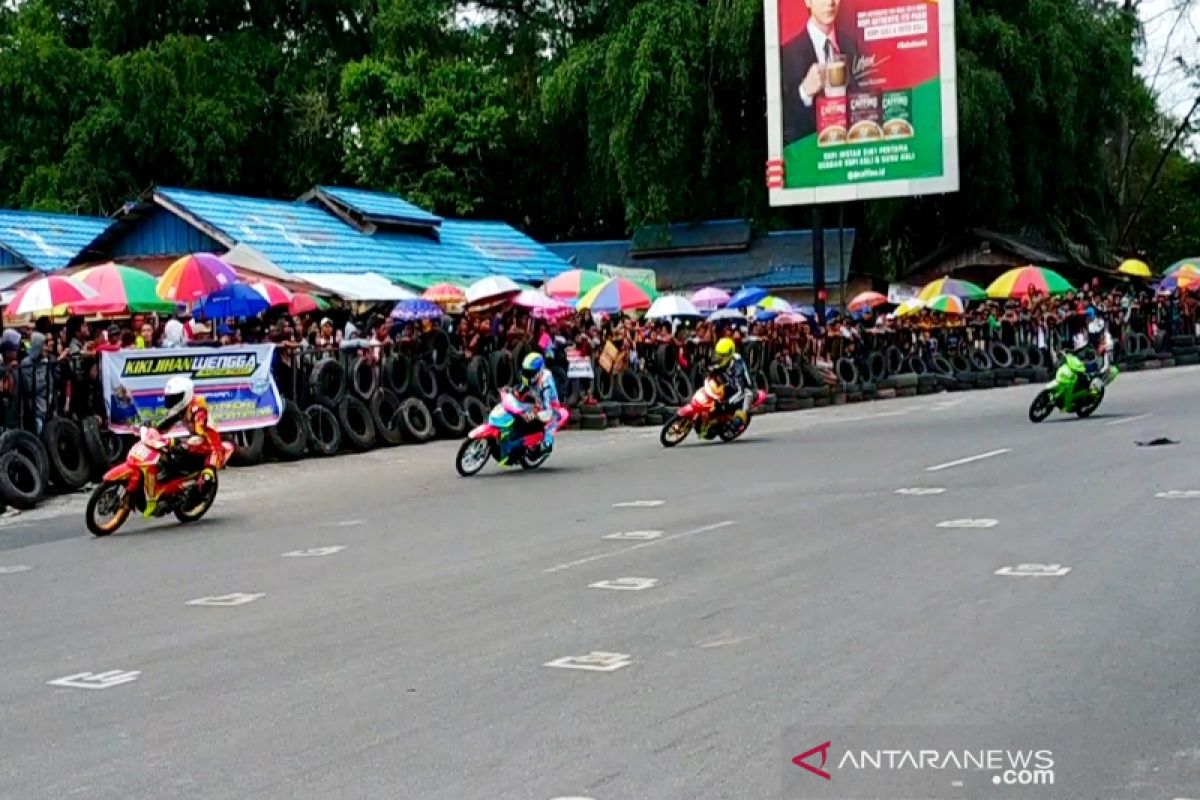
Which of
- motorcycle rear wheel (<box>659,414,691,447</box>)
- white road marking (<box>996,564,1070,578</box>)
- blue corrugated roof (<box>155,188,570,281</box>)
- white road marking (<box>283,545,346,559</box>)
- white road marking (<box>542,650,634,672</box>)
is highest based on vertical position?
blue corrugated roof (<box>155,188,570,281</box>)

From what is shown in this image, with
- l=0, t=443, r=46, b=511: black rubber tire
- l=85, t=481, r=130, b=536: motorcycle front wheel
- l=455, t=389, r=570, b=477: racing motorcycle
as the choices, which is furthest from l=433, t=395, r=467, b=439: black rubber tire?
l=85, t=481, r=130, b=536: motorcycle front wheel

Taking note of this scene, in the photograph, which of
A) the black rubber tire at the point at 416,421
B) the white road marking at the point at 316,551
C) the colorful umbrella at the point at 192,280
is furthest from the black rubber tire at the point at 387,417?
the white road marking at the point at 316,551

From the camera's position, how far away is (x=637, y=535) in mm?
13000

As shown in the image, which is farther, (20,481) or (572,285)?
(572,285)

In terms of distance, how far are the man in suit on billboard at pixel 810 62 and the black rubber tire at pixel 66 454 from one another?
20750 mm

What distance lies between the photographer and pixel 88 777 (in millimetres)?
6195

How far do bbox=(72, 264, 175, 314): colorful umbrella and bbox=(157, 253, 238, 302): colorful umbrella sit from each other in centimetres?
21

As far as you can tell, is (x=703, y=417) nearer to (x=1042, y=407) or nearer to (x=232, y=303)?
(x=1042, y=407)

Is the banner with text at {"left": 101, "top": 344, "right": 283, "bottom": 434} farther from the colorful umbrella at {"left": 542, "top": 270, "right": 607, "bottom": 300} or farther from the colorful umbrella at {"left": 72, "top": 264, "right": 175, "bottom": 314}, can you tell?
the colorful umbrella at {"left": 542, "top": 270, "right": 607, "bottom": 300}

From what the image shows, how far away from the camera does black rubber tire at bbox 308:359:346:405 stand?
22.4m

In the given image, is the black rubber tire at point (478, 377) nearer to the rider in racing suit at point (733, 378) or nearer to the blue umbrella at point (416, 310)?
the blue umbrella at point (416, 310)

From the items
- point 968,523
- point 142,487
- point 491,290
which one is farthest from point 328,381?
point 968,523

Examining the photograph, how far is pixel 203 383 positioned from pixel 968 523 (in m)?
11.0

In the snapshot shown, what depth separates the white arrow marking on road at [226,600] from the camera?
1026 cm
